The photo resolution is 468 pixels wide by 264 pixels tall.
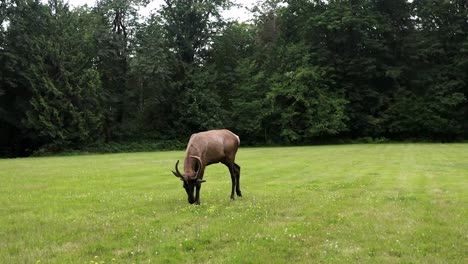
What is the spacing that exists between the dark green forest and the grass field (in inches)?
1375

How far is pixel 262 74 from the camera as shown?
58.0m

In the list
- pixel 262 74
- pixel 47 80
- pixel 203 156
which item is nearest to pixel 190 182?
Answer: pixel 203 156

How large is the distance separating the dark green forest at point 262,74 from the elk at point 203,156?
3810 centimetres

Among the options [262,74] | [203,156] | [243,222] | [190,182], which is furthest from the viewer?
[262,74]

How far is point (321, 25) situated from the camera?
5744cm

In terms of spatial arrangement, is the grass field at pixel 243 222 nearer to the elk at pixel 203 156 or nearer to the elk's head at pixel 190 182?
the elk's head at pixel 190 182

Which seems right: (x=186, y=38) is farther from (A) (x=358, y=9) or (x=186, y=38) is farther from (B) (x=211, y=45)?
(A) (x=358, y=9)

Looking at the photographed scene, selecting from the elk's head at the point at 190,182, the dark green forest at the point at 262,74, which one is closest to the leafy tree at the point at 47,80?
the dark green forest at the point at 262,74

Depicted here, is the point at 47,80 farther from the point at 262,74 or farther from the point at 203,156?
the point at 203,156

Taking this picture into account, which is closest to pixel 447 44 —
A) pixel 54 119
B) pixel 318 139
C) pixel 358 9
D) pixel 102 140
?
pixel 358 9

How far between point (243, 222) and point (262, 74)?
159 ft

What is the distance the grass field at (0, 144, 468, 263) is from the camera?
7914 mm

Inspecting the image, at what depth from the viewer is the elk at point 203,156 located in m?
13.0

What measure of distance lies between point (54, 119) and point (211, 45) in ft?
76.3
